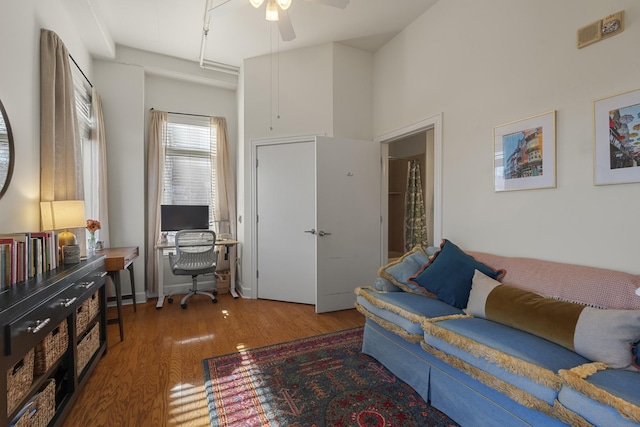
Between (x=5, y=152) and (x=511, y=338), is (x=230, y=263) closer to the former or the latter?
(x=5, y=152)

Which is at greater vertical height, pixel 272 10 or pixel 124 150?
pixel 272 10

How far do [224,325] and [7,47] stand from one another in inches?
105

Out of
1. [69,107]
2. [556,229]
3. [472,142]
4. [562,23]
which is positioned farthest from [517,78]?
[69,107]

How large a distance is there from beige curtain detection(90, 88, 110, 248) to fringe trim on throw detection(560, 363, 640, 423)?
13.5 feet

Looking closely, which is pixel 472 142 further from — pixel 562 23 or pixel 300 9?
pixel 300 9

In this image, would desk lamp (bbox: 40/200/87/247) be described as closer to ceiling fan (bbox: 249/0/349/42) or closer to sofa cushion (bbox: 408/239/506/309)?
ceiling fan (bbox: 249/0/349/42)

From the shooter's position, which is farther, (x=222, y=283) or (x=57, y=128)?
(x=222, y=283)

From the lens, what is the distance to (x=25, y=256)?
1.57 meters

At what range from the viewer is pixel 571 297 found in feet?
5.22

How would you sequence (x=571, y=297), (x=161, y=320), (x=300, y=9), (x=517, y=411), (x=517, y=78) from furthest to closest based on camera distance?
(x=161, y=320)
(x=300, y=9)
(x=517, y=78)
(x=571, y=297)
(x=517, y=411)

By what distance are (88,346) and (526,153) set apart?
3.35 m

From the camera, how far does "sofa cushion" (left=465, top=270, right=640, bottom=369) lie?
47.6 inches

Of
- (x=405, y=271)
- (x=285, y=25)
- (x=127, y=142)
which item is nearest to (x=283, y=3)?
(x=285, y=25)

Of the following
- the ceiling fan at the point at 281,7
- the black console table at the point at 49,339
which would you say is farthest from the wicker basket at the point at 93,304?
the ceiling fan at the point at 281,7
